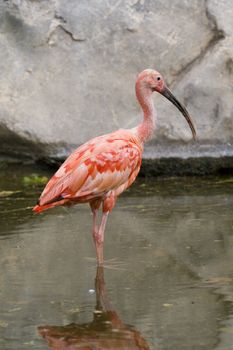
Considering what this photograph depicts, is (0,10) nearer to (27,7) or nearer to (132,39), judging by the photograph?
(27,7)

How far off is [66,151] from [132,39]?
1.29 m

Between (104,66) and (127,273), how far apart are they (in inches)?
151

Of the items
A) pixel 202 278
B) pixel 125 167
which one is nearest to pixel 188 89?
pixel 125 167

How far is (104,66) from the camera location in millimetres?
10234

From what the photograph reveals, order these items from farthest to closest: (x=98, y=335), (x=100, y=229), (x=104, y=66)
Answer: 1. (x=104, y=66)
2. (x=100, y=229)
3. (x=98, y=335)

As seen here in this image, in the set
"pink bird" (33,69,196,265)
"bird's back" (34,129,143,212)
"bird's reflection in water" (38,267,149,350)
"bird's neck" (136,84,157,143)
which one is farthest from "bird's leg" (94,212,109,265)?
"bird's reflection in water" (38,267,149,350)

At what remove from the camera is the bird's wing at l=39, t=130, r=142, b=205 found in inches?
288

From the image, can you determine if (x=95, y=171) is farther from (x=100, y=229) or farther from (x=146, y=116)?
(x=146, y=116)

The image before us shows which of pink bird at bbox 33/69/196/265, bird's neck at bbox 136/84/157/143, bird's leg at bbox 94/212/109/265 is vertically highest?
bird's neck at bbox 136/84/157/143

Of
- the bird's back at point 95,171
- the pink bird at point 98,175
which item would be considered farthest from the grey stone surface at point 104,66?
the bird's back at point 95,171

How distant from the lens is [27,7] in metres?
10.3

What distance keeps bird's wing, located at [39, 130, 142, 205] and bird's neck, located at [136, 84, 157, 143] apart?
206mm

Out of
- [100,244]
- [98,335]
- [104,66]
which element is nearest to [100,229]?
[100,244]

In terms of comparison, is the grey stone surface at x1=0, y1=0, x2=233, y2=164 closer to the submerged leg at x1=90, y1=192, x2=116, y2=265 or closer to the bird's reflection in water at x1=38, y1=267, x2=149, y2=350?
the submerged leg at x1=90, y1=192, x2=116, y2=265
